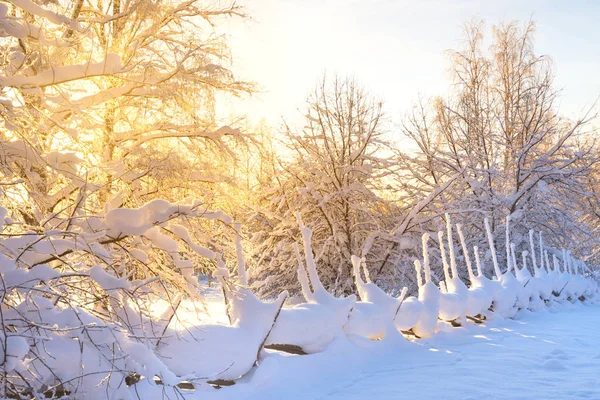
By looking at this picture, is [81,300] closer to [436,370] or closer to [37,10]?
[37,10]

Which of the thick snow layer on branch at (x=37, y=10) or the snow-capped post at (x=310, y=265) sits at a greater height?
the thick snow layer on branch at (x=37, y=10)

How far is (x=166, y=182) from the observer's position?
8055mm

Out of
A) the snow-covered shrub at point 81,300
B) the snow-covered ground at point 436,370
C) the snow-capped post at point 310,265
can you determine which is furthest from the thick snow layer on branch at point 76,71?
the snow-capped post at point 310,265

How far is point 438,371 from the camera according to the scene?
4672 millimetres

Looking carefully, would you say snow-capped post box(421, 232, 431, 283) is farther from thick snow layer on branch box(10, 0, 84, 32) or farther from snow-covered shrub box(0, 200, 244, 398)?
thick snow layer on branch box(10, 0, 84, 32)

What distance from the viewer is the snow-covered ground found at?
384 cm

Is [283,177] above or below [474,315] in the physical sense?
above

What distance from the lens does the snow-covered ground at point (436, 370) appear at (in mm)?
3836

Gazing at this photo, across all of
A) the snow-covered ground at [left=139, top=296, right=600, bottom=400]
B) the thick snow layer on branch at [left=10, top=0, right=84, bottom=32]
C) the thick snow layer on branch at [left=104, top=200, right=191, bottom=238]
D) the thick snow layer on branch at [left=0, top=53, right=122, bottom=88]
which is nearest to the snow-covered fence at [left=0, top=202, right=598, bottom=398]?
the thick snow layer on branch at [left=104, top=200, right=191, bottom=238]

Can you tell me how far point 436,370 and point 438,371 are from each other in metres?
0.05

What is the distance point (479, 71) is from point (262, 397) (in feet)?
49.8

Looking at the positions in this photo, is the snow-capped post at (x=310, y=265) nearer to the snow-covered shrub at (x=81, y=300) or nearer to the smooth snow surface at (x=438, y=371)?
the smooth snow surface at (x=438, y=371)

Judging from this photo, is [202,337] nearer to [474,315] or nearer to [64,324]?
[64,324]

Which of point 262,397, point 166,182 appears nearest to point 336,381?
point 262,397
